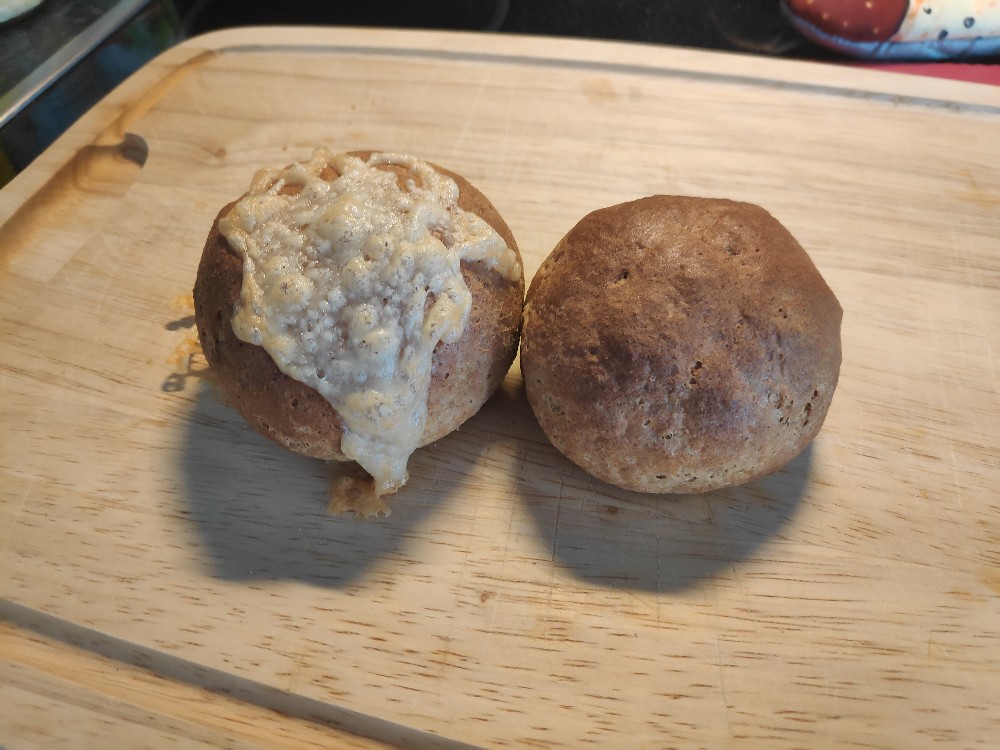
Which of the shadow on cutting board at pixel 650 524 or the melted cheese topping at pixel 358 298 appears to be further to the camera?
the shadow on cutting board at pixel 650 524

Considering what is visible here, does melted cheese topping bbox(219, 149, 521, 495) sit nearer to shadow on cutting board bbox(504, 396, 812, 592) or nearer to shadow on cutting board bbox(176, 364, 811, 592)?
shadow on cutting board bbox(176, 364, 811, 592)

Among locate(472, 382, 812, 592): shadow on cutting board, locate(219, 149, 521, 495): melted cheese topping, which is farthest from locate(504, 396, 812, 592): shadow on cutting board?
locate(219, 149, 521, 495): melted cheese topping

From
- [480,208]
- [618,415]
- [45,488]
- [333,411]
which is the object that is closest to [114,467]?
[45,488]

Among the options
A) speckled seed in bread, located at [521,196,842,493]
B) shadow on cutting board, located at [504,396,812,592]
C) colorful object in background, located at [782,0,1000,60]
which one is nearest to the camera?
speckled seed in bread, located at [521,196,842,493]

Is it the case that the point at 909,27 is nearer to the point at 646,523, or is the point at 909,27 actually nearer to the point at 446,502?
the point at 646,523

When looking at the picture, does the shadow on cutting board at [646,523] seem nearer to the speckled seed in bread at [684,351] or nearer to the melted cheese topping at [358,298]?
the speckled seed in bread at [684,351]

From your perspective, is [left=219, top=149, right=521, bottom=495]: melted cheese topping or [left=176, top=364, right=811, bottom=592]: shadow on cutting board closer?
[left=219, top=149, right=521, bottom=495]: melted cheese topping

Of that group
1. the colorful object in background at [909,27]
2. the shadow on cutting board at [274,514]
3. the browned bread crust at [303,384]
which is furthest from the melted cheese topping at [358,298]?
the colorful object in background at [909,27]
